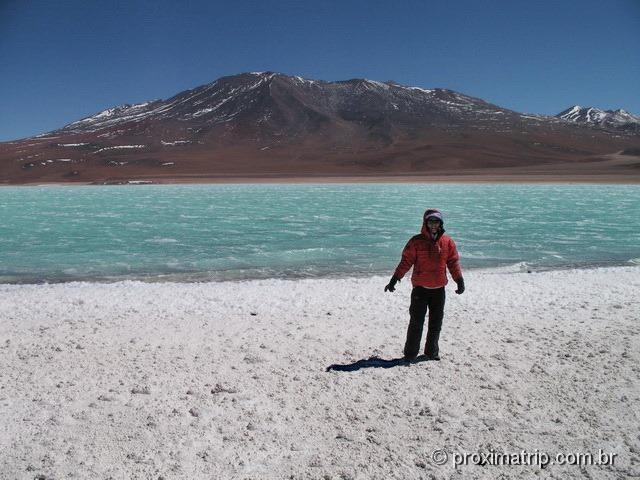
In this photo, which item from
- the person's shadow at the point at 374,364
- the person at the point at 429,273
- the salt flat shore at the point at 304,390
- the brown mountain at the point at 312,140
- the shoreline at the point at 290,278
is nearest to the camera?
the salt flat shore at the point at 304,390

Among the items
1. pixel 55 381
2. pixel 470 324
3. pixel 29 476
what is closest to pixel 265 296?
pixel 470 324

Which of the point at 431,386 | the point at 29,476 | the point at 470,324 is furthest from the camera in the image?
the point at 470,324

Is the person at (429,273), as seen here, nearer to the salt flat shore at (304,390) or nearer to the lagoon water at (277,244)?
the salt flat shore at (304,390)

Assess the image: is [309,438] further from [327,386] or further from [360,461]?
[327,386]

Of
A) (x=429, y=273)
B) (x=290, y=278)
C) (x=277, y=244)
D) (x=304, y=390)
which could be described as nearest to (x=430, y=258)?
(x=429, y=273)

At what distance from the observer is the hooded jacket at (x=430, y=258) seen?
4.08 m

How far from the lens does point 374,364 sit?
4.33 meters

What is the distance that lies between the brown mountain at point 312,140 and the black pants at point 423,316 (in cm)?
5778

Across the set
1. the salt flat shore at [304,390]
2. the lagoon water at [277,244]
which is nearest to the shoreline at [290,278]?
the lagoon water at [277,244]

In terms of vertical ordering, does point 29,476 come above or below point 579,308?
below

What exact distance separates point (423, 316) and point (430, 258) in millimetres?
529

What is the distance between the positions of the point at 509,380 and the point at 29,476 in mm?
3295

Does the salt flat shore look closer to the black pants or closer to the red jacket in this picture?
the black pants

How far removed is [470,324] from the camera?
17.9 feet
